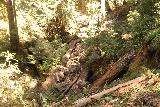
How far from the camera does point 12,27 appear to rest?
1573 centimetres

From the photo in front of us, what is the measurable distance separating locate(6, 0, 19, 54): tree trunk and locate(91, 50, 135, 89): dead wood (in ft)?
17.6

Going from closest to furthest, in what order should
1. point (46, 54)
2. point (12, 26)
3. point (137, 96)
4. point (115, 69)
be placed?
point (137, 96) → point (115, 69) → point (12, 26) → point (46, 54)

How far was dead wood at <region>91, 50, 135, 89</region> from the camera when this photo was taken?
11.9 meters

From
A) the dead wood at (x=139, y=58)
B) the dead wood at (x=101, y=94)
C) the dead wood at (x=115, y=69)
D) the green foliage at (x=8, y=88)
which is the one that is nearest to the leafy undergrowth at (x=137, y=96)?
the dead wood at (x=101, y=94)

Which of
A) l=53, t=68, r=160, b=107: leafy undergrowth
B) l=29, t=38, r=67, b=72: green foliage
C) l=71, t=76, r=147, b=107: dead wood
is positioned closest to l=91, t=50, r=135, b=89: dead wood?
l=53, t=68, r=160, b=107: leafy undergrowth

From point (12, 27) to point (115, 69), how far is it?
20.2 ft

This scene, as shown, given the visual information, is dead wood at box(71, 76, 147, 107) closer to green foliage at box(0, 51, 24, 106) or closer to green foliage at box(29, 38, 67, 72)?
green foliage at box(0, 51, 24, 106)

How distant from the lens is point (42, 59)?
16.2m

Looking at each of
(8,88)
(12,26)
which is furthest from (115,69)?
(12,26)

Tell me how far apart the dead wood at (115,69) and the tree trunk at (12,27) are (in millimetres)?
5366

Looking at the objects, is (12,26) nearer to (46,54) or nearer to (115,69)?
(46,54)

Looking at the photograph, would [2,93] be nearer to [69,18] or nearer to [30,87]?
[30,87]

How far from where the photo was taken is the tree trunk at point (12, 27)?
15461mm

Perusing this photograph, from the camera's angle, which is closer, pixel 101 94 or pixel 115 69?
pixel 101 94
